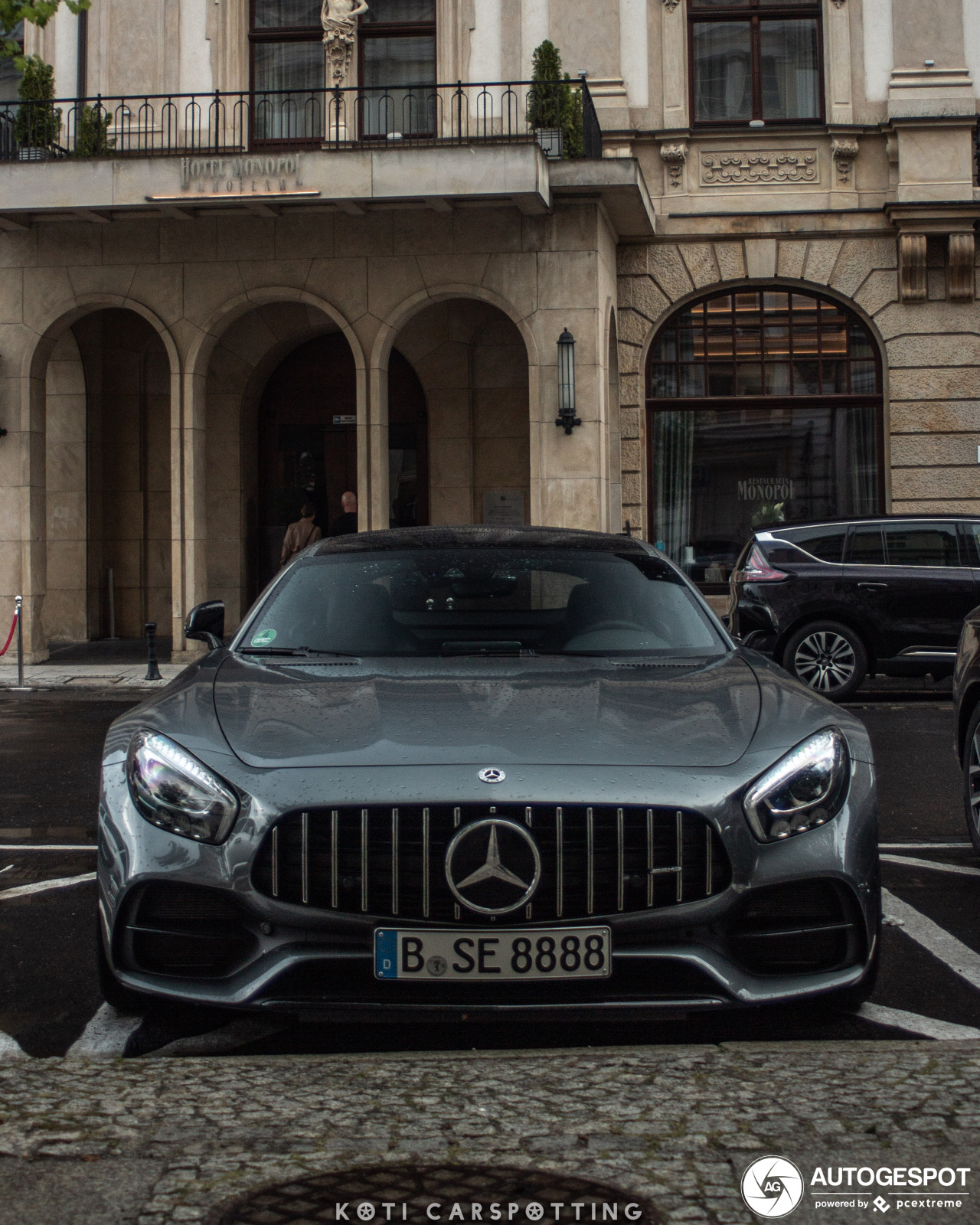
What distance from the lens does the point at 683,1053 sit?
3.39 metres

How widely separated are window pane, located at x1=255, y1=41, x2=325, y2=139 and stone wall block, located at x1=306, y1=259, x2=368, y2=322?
2.42 m

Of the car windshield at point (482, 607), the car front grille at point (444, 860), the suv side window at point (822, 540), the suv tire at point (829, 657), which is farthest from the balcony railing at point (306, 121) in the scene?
the car front grille at point (444, 860)

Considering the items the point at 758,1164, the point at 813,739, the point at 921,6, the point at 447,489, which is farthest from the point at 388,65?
the point at 758,1164

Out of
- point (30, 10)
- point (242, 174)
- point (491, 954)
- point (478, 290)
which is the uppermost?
point (30, 10)

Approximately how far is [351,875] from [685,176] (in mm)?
17532

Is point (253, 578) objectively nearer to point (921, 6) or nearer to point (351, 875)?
point (921, 6)

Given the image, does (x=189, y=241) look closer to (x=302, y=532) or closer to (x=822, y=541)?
(x=302, y=532)

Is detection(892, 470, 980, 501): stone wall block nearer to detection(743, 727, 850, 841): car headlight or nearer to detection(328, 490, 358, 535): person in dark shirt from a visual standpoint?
detection(328, 490, 358, 535): person in dark shirt

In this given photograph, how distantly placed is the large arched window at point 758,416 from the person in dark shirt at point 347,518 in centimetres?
443

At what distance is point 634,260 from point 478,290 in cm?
286

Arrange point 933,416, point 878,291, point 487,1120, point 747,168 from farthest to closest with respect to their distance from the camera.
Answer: point 747,168, point 878,291, point 933,416, point 487,1120

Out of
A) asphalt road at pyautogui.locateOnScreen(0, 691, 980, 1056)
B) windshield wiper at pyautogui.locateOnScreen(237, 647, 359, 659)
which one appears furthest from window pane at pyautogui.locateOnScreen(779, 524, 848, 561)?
windshield wiper at pyautogui.locateOnScreen(237, 647, 359, 659)

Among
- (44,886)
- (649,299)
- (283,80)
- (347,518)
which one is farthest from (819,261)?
(44,886)

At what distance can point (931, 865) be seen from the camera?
20.4 feet
